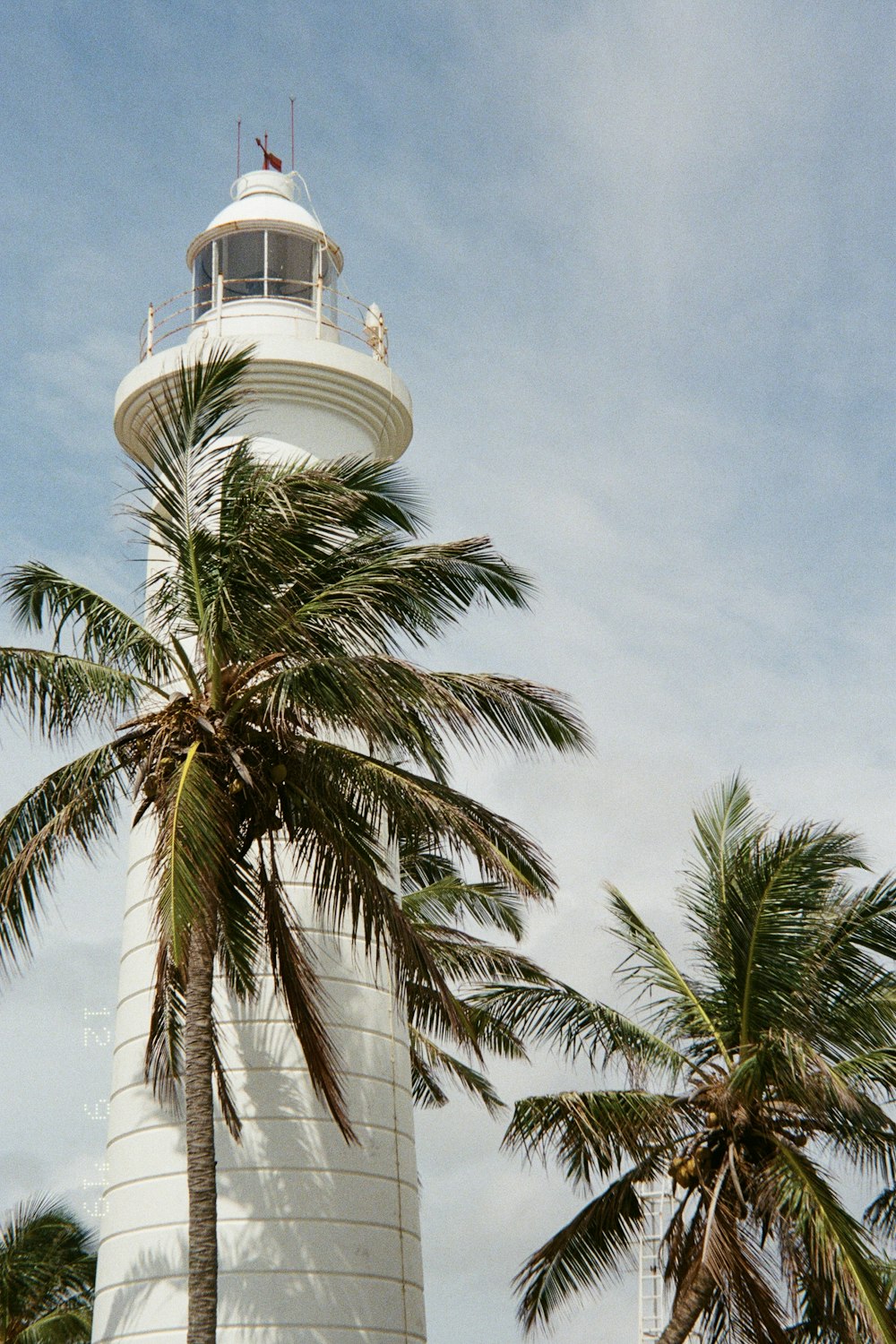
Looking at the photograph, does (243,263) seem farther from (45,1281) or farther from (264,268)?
(45,1281)

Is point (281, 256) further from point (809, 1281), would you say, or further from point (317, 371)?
point (809, 1281)

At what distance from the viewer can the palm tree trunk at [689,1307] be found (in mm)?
15359

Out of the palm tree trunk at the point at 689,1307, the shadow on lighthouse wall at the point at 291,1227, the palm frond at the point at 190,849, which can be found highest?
the palm frond at the point at 190,849

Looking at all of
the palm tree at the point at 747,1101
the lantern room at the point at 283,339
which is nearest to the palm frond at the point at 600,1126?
the palm tree at the point at 747,1101

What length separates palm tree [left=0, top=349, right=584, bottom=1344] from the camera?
13578 mm

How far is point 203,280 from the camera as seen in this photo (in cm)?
2019

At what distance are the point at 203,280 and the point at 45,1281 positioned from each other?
15.1m

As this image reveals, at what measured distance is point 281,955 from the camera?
1382 cm

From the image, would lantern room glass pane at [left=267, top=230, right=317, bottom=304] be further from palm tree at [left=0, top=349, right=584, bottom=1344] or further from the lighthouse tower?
palm tree at [left=0, top=349, right=584, bottom=1344]

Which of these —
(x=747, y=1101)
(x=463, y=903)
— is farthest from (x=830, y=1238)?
Result: (x=463, y=903)

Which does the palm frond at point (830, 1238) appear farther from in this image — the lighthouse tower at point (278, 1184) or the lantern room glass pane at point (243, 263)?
the lantern room glass pane at point (243, 263)

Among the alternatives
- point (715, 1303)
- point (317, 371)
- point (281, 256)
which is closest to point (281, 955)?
point (715, 1303)

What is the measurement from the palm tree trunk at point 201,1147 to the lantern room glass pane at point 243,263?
8649 mm

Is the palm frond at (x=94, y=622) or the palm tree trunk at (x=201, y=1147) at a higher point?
the palm frond at (x=94, y=622)
